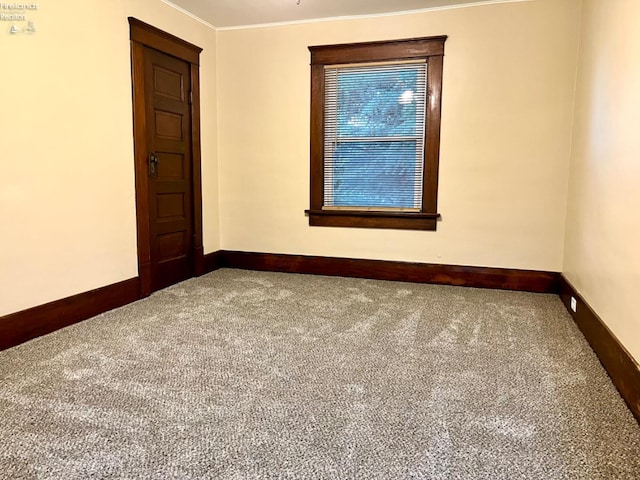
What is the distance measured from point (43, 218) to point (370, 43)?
10.3 feet

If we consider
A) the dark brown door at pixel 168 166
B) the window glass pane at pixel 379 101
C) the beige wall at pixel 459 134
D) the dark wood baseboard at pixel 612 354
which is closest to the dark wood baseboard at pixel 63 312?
the dark brown door at pixel 168 166

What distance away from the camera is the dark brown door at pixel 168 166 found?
12.5ft

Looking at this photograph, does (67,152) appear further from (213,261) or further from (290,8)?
(290,8)

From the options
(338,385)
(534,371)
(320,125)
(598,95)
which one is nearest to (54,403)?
(338,385)

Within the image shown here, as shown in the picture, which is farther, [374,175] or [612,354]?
[374,175]

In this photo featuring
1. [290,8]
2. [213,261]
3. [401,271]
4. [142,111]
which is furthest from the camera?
[213,261]

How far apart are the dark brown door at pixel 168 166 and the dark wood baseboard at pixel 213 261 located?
9.8 inches

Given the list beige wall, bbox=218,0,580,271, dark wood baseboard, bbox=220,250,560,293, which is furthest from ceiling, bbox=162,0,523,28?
dark wood baseboard, bbox=220,250,560,293

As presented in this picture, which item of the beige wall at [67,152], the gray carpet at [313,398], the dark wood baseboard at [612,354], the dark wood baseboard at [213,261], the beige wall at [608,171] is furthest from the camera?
the dark wood baseboard at [213,261]

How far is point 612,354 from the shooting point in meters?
2.25

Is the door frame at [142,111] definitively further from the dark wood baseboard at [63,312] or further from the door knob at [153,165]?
the dark wood baseboard at [63,312]

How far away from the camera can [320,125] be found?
4.45 metres

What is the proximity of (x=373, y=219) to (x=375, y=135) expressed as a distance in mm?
815

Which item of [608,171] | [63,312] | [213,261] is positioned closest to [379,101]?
[608,171]
